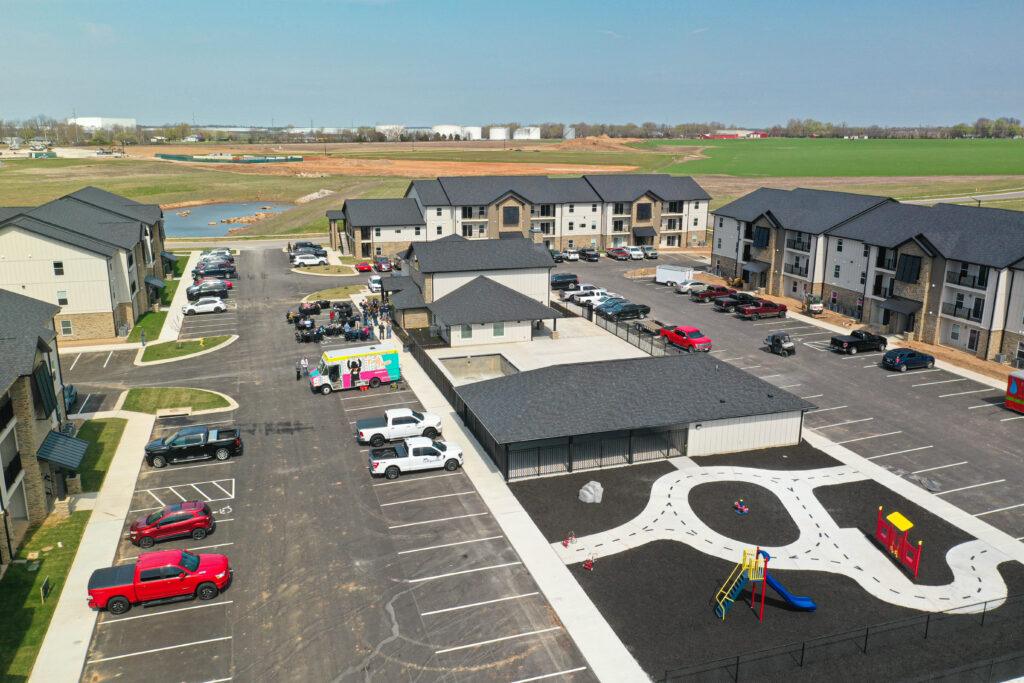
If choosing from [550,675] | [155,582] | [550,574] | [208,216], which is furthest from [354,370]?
[208,216]

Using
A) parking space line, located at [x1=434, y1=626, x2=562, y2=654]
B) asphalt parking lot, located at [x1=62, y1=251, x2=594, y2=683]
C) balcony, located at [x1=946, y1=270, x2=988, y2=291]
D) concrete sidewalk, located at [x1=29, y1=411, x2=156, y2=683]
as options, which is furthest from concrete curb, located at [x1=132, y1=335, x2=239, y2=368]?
balcony, located at [x1=946, y1=270, x2=988, y2=291]

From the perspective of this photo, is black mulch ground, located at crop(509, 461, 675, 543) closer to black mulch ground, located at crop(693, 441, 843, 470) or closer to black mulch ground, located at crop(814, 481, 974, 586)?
black mulch ground, located at crop(693, 441, 843, 470)

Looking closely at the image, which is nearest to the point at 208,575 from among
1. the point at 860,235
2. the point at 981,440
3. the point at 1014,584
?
the point at 1014,584

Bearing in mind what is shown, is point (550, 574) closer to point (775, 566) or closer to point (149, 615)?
point (775, 566)

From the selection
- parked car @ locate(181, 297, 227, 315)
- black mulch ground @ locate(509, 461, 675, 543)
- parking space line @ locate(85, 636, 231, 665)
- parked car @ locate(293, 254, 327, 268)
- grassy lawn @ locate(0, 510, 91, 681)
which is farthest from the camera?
parked car @ locate(293, 254, 327, 268)

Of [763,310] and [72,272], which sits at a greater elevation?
[72,272]

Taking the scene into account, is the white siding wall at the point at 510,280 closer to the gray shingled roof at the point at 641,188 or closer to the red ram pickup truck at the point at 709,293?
the red ram pickup truck at the point at 709,293
